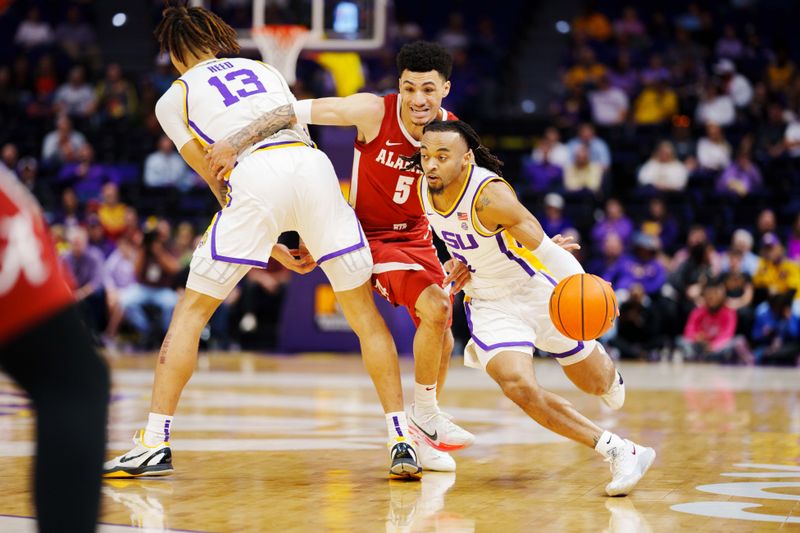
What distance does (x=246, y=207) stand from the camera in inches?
189

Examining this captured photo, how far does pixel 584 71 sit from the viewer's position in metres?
17.3

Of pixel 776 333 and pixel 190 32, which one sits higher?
pixel 190 32

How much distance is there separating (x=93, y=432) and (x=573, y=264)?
10.4 ft

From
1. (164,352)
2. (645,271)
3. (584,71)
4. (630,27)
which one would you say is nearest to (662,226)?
(645,271)

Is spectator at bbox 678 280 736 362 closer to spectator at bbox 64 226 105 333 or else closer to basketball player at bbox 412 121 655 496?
spectator at bbox 64 226 105 333

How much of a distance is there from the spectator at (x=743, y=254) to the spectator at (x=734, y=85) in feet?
11.2

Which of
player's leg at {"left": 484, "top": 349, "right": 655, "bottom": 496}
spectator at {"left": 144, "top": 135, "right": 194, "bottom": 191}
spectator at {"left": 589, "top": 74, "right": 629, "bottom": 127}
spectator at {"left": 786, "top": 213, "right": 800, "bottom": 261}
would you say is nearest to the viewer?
player's leg at {"left": 484, "top": 349, "right": 655, "bottom": 496}

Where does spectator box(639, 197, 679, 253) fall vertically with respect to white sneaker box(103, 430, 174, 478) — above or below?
above

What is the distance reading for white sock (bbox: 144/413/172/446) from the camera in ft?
15.5

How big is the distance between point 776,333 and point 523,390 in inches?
354

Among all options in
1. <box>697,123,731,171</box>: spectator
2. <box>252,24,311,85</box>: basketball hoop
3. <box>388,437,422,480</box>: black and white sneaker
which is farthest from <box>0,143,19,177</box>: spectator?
<box>388,437,422,480</box>: black and white sneaker

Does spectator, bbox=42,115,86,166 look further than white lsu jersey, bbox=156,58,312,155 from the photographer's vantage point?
Yes

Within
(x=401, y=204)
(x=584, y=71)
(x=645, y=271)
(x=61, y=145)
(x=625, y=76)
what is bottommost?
(x=645, y=271)

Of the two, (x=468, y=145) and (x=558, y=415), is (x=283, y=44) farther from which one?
(x=558, y=415)
